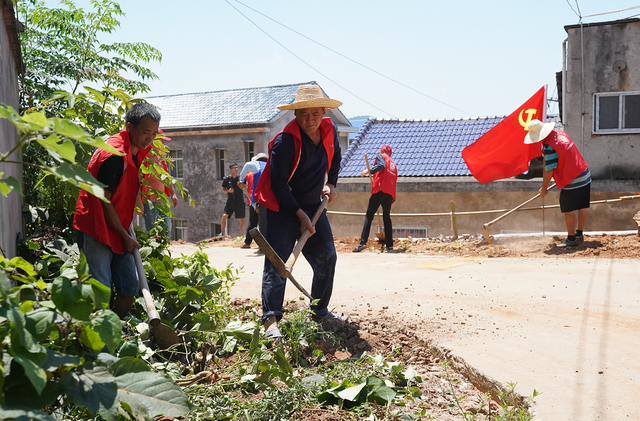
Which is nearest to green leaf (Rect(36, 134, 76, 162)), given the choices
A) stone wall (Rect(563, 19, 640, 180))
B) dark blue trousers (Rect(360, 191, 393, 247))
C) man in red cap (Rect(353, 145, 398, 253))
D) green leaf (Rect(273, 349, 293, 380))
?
green leaf (Rect(273, 349, 293, 380))

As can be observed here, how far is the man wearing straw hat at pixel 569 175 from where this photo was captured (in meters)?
8.92

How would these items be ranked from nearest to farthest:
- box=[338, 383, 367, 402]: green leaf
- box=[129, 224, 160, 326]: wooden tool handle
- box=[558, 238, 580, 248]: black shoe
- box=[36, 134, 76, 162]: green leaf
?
box=[36, 134, 76, 162]: green leaf → box=[338, 383, 367, 402]: green leaf → box=[129, 224, 160, 326]: wooden tool handle → box=[558, 238, 580, 248]: black shoe

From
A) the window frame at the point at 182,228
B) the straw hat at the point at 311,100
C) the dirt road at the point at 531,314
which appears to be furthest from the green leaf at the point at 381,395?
the window frame at the point at 182,228

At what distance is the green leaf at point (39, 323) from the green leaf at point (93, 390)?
161 mm

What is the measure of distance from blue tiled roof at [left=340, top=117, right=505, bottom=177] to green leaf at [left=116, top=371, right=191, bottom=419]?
15.4 metres

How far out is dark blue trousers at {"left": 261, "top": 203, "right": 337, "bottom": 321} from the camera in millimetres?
4195

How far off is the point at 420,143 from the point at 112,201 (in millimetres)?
16020

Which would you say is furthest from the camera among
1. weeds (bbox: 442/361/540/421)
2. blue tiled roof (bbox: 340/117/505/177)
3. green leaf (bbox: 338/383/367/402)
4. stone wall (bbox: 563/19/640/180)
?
blue tiled roof (bbox: 340/117/505/177)

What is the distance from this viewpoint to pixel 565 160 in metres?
8.98

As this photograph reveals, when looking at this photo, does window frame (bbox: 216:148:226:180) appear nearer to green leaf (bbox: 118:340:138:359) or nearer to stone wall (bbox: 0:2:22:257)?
stone wall (bbox: 0:2:22:257)

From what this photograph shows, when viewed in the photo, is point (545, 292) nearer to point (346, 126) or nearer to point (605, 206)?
point (605, 206)

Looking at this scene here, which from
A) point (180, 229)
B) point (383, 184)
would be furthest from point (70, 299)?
point (180, 229)

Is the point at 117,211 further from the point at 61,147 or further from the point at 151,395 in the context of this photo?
the point at 61,147

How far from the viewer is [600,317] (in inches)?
181
